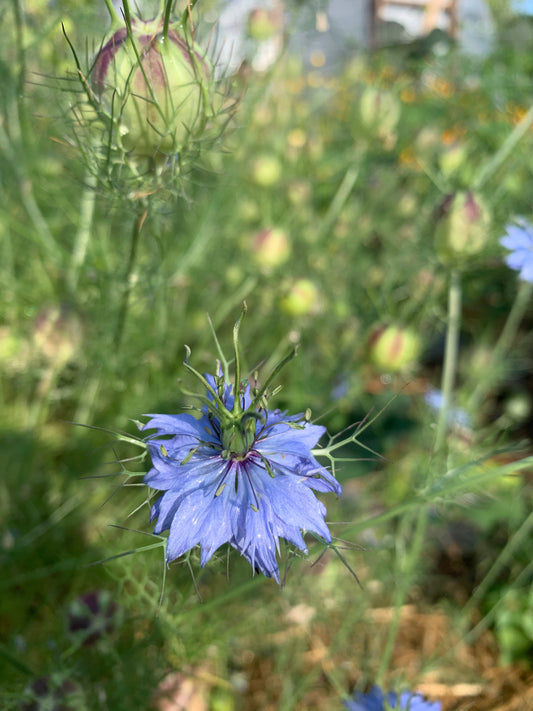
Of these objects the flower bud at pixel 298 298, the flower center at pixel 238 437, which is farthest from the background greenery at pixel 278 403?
the flower center at pixel 238 437

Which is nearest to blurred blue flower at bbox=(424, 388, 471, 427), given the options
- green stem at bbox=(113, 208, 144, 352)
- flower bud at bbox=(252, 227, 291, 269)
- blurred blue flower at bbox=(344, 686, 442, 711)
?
flower bud at bbox=(252, 227, 291, 269)

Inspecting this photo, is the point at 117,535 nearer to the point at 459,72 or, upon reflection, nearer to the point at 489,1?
the point at 459,72

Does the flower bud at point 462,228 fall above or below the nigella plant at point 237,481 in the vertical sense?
above

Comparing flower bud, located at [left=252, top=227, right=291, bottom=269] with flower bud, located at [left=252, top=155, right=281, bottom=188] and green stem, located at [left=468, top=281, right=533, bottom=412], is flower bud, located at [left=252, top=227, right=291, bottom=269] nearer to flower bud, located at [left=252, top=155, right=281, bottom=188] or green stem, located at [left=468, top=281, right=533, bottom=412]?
flower bud, located at [left=252, top=155, right=281, bottom=188]

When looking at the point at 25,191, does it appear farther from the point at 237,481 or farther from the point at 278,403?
the point at 237,481

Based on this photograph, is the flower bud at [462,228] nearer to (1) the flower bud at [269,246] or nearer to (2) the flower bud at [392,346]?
(2) the flower bud at [392,346]

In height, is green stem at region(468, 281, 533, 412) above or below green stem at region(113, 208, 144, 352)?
below
